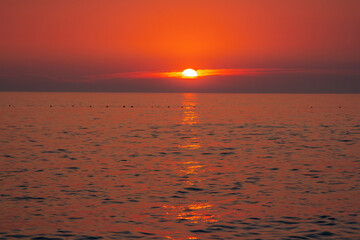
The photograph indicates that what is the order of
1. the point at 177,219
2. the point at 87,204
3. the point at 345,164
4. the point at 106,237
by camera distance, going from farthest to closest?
the point at 345,164, the point at 87,204, the point at 177,219, the point at 106,237

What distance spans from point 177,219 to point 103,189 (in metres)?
7.85

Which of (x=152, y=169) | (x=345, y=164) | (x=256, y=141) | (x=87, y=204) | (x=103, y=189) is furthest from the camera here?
(x=256, y=141)

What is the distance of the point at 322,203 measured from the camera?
86.5 ft

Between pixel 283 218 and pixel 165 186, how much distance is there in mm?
9325

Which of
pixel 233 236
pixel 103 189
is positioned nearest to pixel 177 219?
pixel 233 236

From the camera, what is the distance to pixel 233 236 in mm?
20375

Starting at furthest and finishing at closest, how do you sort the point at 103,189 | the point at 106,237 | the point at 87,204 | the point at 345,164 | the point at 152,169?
the point at 345,164, the point at 152,169, the point at 103,189, the point at 87,204, the point at 106,237

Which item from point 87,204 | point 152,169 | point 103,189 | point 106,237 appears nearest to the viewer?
point 106,237

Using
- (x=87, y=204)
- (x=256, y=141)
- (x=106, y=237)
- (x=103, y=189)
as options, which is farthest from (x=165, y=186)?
(x=256, y=141)

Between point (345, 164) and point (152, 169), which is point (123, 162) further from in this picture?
point (345, 164)

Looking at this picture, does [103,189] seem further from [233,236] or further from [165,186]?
[233,236]

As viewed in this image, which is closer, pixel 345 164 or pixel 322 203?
pixel 322 203

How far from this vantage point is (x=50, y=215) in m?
23.4

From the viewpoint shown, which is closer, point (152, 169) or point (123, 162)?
point (152, 169)
